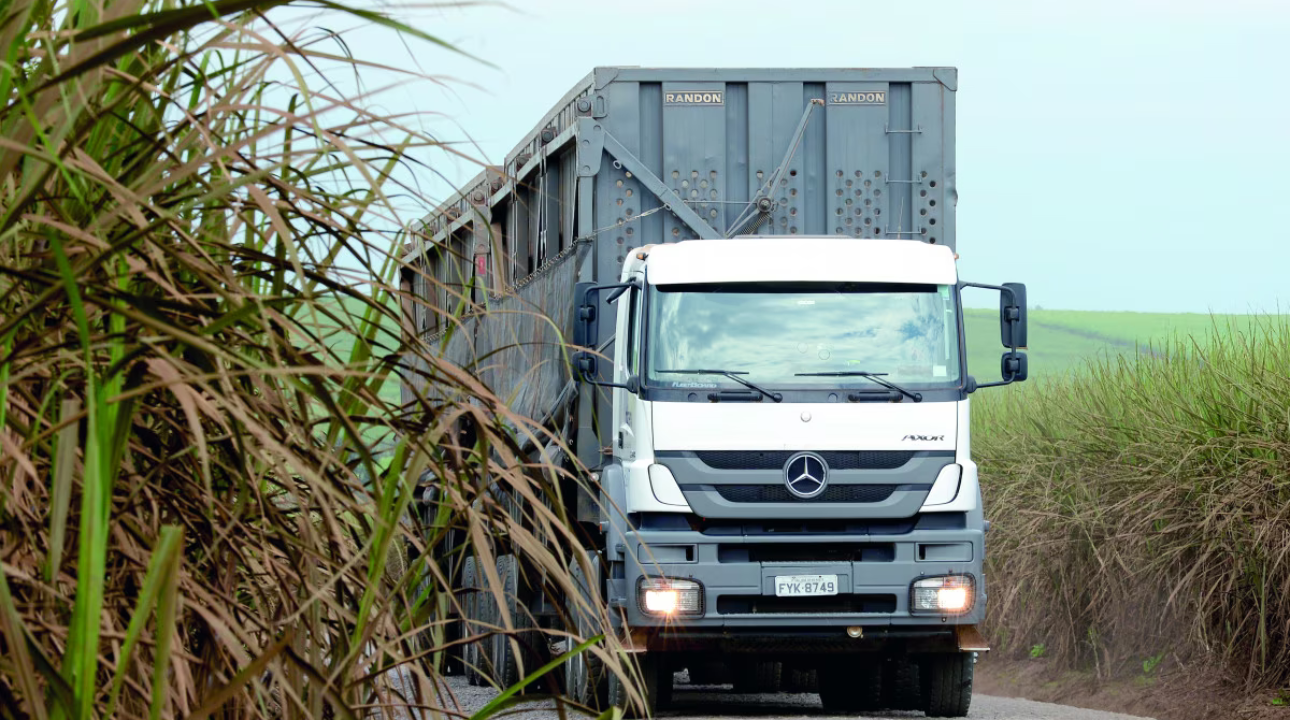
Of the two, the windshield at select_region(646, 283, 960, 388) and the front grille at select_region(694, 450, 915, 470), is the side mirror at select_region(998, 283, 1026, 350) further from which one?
the front grille at select_region(694, 450, 915, 470)

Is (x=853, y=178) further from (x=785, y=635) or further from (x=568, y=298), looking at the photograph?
(x=785, y=635)

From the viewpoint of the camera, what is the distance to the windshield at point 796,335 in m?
10.6

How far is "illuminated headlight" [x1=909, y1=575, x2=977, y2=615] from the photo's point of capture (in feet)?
35.4

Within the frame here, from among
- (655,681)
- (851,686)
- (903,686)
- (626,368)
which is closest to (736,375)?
(626,368)

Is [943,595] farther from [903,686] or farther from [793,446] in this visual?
[903,686]

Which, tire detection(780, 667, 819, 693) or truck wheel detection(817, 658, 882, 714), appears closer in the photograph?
truck wheel detection(817, 658, 882, 714)

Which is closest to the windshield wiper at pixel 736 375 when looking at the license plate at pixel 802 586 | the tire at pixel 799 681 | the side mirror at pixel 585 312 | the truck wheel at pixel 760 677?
the side mirror at pixel 585 312

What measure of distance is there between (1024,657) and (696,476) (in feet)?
24.0

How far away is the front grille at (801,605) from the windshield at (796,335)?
132 cm

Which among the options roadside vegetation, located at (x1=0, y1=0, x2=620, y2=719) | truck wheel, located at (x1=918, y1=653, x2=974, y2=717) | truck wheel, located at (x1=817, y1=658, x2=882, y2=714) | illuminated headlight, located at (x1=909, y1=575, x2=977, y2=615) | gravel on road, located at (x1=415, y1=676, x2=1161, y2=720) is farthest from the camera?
truck wheel, located at (x1=817, y1=658, x2=882, y2=714)

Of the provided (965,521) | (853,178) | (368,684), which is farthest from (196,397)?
(853,178)

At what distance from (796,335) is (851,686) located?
3.38 metres

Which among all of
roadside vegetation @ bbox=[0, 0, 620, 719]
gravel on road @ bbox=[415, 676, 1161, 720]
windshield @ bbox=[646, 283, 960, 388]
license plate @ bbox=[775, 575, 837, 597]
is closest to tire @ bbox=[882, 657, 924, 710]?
gravel on road @ bbox=[415, 676, 1161, 720]

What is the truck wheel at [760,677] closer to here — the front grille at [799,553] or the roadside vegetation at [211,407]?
the front grille at [799,553]
